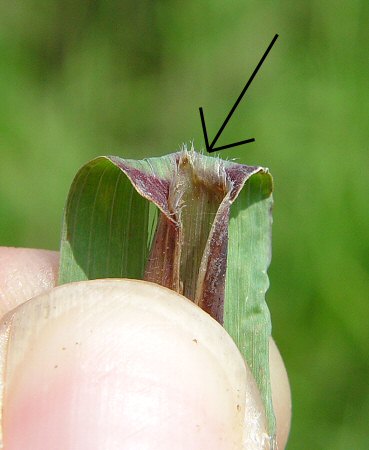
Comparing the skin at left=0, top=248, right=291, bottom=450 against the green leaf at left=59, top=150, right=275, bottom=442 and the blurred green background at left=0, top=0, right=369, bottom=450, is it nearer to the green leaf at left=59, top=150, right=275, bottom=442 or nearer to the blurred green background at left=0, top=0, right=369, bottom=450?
the green leaf at left=59, top=150, right=275, bottom=442

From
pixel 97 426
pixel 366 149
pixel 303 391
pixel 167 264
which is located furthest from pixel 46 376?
pixel 366 149

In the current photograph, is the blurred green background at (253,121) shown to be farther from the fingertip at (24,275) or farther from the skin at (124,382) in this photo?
the skin at (124,382)

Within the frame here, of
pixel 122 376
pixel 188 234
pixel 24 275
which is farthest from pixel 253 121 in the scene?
pixel 122 376

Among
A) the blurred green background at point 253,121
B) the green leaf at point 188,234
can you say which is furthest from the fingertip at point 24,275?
the blurred green background at point 253,121

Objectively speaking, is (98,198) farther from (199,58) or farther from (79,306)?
(199,58)

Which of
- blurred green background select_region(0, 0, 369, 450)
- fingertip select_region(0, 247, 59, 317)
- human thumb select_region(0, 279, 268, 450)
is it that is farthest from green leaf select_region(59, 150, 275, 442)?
blurred green background select_region(0, 0, 369, 450)

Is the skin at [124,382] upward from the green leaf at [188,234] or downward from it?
downward
